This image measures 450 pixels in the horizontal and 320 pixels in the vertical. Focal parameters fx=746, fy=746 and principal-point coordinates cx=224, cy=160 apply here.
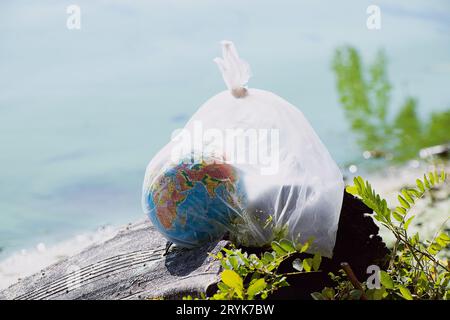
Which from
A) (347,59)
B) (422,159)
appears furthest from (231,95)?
(347,59)

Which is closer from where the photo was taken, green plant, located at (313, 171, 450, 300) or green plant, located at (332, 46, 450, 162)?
green plant, located at (313, 171, 450, 300)

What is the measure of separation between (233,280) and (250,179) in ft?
1.51

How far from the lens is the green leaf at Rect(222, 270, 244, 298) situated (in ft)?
5.32

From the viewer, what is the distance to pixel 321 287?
77.2 inches

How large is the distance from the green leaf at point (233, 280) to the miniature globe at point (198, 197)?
0.40 m

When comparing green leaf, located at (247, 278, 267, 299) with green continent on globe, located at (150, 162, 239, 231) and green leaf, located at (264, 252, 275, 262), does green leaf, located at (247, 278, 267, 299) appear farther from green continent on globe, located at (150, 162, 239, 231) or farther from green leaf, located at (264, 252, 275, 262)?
green continent on globe, located at (150, 162, 239, 231)

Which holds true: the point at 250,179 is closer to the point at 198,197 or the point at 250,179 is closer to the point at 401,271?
the point at 198,197

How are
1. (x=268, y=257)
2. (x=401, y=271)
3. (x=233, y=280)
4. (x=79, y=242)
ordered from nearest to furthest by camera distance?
(x=233, y=280) → (x=268, y=257) → (x=401, y=271) → (x=79, y=242)

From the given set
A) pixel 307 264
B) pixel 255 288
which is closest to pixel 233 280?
pixel 255 288

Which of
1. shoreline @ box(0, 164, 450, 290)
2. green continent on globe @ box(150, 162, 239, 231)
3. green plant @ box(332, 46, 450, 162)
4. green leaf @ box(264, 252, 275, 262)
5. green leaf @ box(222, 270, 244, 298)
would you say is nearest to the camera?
green leaf @ box(222, 270, 244, 298)

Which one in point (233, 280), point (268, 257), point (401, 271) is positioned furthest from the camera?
point (401, 271)

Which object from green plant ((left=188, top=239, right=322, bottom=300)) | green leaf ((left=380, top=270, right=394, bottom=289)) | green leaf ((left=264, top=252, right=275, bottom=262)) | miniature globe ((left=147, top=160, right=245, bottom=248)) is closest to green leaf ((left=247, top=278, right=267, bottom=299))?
green plant ((left=188, top=239, right=322, bottom=300))

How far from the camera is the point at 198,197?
Answer: 2.00m
